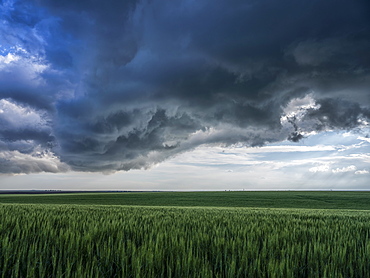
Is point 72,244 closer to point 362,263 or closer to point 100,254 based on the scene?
point 100,254

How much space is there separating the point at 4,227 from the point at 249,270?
17.1 feet

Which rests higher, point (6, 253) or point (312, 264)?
point (6, 253)

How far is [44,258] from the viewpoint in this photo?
10.7 ft

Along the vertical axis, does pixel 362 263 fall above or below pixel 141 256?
below

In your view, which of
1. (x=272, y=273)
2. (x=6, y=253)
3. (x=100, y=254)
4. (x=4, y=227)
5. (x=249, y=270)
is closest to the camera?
(x=272, y=273)

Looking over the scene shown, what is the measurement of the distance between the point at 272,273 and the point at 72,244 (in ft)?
9.47

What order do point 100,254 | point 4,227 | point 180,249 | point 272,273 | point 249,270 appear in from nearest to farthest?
point 272,273 < point 249,270 < point 100,254 < point 180,249 < point 4,227

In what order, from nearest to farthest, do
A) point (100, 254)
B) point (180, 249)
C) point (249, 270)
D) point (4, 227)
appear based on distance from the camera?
point (249, 270), point (100, 254), point (180, 249), point (4, 227)

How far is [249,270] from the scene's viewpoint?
2945 mm

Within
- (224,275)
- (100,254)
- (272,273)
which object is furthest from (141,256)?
(272,273)

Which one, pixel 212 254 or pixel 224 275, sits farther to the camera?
pixel 212 254

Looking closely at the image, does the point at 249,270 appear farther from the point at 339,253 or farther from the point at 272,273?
the point at 339,253

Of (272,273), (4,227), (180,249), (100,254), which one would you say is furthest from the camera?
(4,227)

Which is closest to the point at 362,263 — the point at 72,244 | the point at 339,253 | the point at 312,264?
the point at 339,253
